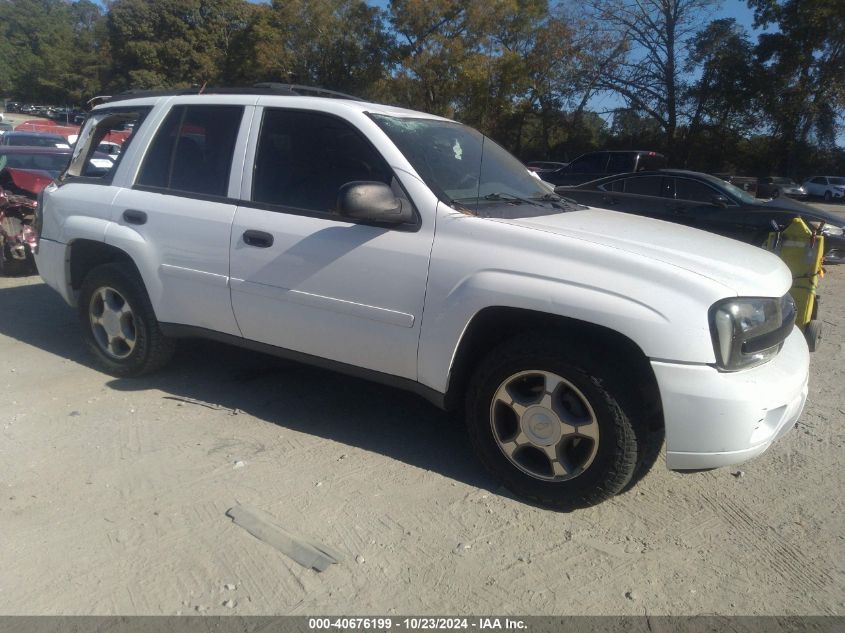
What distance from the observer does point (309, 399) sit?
4.75 meters

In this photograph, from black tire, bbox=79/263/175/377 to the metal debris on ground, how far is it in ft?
5.89

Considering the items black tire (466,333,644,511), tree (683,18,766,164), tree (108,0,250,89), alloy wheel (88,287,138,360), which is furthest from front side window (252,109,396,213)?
tree (108,0,250,89)

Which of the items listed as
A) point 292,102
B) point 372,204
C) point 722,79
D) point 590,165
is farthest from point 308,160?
point 722,79

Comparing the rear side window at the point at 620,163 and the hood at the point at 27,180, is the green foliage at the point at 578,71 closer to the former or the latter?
the rear side window at the point at 620,163

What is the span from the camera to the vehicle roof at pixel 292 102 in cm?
406

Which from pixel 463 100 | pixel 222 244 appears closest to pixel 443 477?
pixel 222 244

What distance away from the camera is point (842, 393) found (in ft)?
16.4

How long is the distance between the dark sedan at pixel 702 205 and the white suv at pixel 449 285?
233 inches

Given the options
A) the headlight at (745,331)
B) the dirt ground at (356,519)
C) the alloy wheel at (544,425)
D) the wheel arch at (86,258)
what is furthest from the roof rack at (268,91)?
the headlight at (745,331)

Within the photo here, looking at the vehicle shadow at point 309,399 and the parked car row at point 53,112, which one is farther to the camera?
the parked car row at point 53,112

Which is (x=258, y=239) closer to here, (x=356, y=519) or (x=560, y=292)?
(x=356, y=519)

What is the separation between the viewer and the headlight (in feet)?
9.80

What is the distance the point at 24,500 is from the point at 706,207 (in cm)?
879

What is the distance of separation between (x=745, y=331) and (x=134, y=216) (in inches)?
140
